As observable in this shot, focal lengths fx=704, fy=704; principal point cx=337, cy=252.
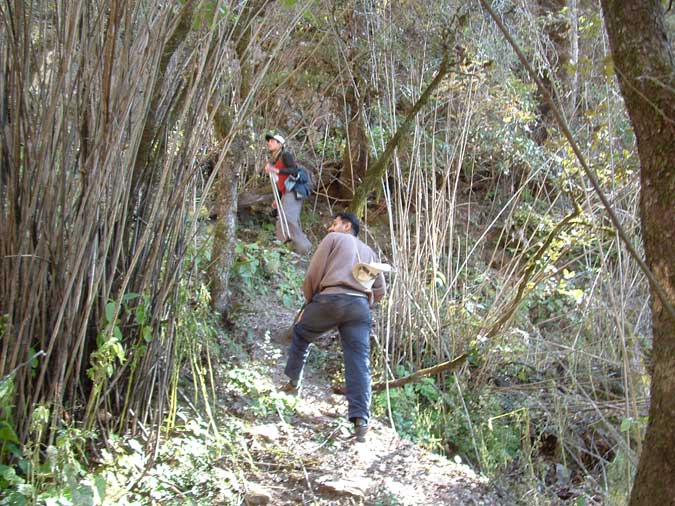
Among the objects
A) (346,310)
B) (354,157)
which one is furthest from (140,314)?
(354,157)

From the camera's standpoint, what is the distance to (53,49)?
2736 millimetres

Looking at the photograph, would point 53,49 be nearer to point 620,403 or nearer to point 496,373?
point 620,403

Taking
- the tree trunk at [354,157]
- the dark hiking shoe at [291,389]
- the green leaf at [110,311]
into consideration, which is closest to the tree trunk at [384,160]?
the dark hiking shoe at [291,389]

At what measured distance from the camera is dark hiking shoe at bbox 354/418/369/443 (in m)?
4.34

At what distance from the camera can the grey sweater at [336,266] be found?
4457mm

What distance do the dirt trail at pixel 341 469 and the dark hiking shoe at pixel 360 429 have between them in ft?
0.13

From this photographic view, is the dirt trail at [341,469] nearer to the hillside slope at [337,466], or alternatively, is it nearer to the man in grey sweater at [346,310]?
the hillside slope at [337,466]

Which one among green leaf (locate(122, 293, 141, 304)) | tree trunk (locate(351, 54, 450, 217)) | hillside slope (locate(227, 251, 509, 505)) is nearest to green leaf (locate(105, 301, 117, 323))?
green leaf (locate(122, 293, 141, 304))

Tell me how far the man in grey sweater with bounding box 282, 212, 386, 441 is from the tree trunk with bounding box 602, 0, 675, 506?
236cm

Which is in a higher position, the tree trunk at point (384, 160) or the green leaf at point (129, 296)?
the tree trunk at point (384, 160)

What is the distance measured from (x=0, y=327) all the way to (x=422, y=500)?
2.34m

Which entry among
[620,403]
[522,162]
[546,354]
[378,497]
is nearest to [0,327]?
[378,497]

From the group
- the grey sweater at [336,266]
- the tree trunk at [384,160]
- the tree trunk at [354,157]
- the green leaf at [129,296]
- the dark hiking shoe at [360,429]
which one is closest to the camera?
the green leaf at [129,296]

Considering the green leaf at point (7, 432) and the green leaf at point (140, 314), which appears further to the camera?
the green leaf at point (140, 314)
